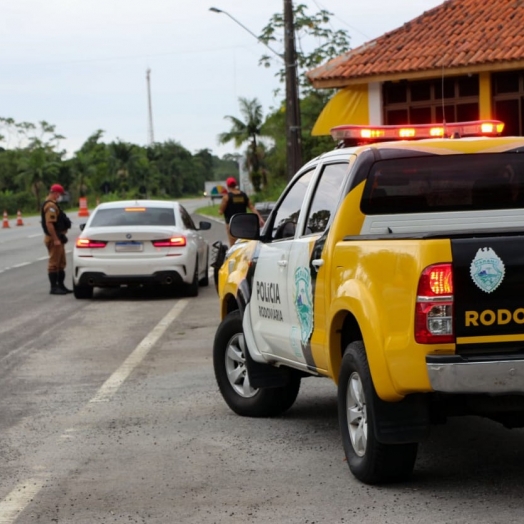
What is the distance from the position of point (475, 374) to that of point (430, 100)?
2309 centimetres

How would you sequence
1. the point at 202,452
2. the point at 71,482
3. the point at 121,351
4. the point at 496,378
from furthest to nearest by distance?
the point at 121,351 < the point at 202,452 < the point at 71,482 < the point at 496,378

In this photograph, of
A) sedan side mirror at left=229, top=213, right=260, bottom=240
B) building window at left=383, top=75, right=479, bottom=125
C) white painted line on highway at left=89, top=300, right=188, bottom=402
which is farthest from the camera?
building window at left=383, top=75, right=479, bottom=125

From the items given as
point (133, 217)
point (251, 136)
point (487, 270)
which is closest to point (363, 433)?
point (487, 270)

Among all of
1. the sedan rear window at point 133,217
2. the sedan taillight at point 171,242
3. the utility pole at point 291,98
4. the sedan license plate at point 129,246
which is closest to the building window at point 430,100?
the utility pole at point 291,98

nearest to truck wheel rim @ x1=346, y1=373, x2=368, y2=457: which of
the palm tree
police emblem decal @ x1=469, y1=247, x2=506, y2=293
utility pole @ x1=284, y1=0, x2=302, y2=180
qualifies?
police emblem decal @ x1=469, y1=247, x2=506, y2=293

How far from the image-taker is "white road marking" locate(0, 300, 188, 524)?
20.3ft

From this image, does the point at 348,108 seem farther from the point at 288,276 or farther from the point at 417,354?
the point at 417,354

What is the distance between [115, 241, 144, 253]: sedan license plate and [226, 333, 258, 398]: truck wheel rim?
9.43 meters

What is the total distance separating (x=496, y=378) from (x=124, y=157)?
4680 inches

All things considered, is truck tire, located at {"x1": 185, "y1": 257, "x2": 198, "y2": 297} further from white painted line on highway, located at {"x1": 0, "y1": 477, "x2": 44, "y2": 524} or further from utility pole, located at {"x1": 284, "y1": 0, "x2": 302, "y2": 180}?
white painted line on highway, located at {"x1": 0, "y1": 477, "x2": 44, "y2": 524}

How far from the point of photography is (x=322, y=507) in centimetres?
Result: 607

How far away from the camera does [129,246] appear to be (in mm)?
18312

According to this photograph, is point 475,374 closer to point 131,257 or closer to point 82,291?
point 131,257

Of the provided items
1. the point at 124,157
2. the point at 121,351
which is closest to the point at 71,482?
the point at 121,351
